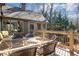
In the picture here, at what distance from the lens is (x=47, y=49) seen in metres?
1.85

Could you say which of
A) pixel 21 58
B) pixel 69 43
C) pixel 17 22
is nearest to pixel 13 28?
pixel 17 22

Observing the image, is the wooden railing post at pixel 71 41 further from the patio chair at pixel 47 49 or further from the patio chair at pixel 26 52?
the patio chair at pixel 26 52

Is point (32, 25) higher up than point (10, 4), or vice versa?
point (10, 4)

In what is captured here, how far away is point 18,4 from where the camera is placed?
6.05ft

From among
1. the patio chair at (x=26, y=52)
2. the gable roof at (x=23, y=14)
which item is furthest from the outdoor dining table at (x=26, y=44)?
the gable roof at (x=23, y=14)

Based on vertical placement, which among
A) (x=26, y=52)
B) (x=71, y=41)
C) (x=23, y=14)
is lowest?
(x=26, y=52)

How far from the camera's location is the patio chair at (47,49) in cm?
184

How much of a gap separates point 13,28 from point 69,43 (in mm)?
654

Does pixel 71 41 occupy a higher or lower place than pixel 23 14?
lower

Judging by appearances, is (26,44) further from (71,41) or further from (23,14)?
(71,41)

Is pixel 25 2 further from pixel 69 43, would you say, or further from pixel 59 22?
pixel 69 43

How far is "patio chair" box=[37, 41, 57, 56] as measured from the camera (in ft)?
6.03

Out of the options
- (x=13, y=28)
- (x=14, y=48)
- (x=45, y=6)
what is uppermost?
(x=45, y=6)

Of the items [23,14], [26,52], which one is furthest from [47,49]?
[23,14]
